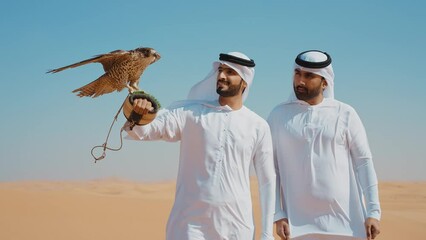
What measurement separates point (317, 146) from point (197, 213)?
0.99m

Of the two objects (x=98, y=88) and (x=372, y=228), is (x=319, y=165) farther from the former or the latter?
(x=98, y=88)

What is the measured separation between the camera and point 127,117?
309 cm

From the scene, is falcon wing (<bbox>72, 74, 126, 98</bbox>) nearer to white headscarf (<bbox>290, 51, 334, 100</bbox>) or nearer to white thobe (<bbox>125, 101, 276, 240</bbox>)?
white thobe (<bbox>125, 101, 276, 240</bbox>)

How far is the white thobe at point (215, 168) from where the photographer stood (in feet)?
10.6

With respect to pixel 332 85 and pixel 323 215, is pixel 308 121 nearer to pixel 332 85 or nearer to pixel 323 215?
pixel 332 85

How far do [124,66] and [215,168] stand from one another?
2.53ft

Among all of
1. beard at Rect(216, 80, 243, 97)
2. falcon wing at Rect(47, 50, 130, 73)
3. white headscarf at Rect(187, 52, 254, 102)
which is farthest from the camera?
white headscarf at Rect(187, 52, 254, 102)

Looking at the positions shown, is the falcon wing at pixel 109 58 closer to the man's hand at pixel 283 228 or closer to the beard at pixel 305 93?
the beard at pixel 305 93

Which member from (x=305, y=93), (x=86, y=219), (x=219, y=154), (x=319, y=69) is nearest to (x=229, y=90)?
(x=219, y=154)

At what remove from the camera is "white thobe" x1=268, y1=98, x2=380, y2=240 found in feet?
12.1

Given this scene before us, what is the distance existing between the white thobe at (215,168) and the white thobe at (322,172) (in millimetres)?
289

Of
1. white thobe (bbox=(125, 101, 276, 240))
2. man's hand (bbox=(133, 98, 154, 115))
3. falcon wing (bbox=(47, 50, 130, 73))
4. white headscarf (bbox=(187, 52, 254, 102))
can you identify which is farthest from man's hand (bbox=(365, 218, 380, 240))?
falcon wing (bbox=(47, 50, 130, 73))

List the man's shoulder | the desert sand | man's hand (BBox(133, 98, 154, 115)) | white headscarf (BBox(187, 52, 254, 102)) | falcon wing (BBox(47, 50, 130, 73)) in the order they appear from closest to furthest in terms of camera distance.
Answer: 1. man's hand (BBox(133, 98, 154, 115))
2. falcon wing (BBox(47, 50, 130, 73))
3. white headscarf (BBox(187, 52, 254, 102))
4. the man's shoulder
5. the desert sand

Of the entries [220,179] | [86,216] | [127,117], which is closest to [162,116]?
[127,117]
